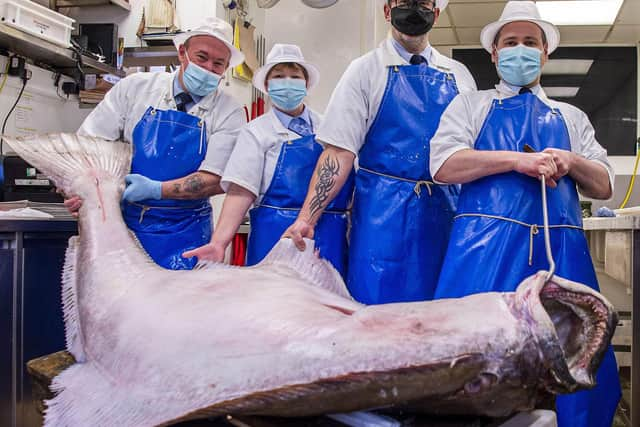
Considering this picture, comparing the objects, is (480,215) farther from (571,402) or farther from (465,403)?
(465,403)

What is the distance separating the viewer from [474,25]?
753 cm

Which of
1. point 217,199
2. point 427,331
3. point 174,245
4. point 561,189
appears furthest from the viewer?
point 217,199

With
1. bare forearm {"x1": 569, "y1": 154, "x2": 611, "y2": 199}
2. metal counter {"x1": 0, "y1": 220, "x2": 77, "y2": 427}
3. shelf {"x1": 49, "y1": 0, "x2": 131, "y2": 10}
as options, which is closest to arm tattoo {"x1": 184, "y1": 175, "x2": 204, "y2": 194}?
metal counter {"x1": 0, "y1": 220, "x2": 77, "y2": 427}

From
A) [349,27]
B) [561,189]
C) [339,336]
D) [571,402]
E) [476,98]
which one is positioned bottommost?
[571,402]

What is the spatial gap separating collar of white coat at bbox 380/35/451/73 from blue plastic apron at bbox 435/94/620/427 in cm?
42

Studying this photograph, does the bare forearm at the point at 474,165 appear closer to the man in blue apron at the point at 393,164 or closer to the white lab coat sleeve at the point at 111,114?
the man in blue apron at the point at 393,164

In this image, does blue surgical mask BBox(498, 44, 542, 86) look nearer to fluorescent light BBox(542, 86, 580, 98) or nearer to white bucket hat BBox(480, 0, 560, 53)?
white bucket hat BBox(480, 0, 560, 53)

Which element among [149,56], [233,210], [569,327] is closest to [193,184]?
[233,210]

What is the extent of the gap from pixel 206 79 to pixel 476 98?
1277 millimetres

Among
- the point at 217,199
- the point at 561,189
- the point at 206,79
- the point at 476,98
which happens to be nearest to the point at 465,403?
the point at 561,189

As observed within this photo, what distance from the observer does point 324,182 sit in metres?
2.26

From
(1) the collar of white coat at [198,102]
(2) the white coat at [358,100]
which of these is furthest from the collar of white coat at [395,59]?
(1) the collar of white coat at [198,102]

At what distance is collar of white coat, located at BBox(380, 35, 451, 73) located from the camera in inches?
92.4

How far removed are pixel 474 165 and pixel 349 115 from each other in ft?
1.79
